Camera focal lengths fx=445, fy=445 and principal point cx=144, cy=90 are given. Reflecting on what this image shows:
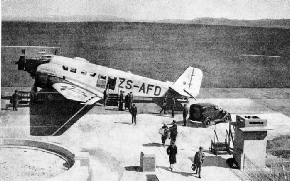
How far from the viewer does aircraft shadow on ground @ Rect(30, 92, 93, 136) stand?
93.9 ft

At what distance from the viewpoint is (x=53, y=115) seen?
31.8 meters

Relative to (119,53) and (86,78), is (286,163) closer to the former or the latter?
(86,78)

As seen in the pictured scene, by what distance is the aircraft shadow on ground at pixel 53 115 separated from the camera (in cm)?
2861

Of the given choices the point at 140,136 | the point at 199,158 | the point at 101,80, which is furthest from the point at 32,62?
the point at 199,158

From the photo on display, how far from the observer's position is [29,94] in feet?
119

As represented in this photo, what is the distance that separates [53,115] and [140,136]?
7.37m

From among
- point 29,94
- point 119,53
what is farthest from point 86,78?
point 119,53

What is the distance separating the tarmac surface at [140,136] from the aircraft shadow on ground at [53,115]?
521mm

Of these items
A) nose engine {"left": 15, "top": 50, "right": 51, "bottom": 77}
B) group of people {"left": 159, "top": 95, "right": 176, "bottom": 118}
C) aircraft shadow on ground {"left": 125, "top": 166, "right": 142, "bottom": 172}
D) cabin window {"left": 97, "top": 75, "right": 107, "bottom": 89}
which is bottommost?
aircraft shadow on ground {"left": 125, "top": 166, "right": 142, "bottom": 172}

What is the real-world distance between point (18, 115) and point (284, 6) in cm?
2320

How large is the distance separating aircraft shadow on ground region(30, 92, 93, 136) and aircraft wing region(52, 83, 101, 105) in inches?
60.4

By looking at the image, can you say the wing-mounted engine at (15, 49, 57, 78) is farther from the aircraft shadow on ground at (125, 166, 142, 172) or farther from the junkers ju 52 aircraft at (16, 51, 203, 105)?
the aircraft shadow on ground at (125, 166, 142, 172)

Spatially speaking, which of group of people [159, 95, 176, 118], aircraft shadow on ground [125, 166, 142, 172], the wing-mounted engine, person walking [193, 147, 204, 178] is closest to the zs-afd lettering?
group of people [159, 95, 176, 118]

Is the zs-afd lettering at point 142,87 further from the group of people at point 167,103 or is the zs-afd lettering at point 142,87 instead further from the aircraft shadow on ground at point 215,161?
the aircraft shadow on ground at point 215,161
